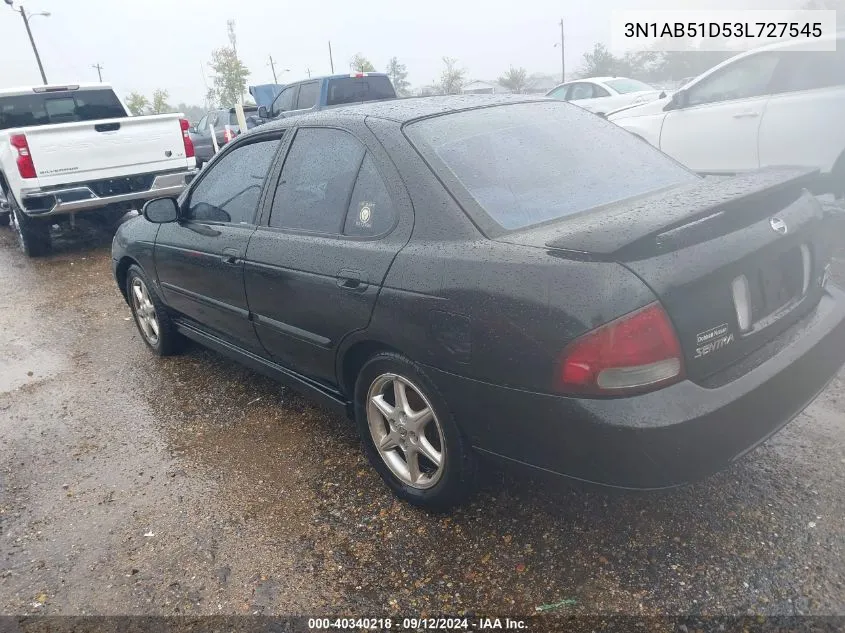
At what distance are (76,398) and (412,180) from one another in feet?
10.1

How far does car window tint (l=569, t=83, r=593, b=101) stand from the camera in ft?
43.1

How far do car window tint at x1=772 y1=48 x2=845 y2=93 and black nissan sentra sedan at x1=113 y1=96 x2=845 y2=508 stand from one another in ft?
11.8

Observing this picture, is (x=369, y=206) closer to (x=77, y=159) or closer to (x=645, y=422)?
(x=645, y=422)

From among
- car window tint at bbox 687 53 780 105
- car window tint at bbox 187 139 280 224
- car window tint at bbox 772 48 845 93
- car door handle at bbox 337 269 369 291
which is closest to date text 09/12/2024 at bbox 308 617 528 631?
car door handle at bbox 337 269 369 291

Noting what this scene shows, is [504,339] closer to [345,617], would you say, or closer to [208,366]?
[345,617]

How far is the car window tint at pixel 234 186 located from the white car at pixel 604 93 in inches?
371

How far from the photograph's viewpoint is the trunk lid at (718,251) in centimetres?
202

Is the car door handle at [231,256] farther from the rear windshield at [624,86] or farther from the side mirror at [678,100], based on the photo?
the rear windshield at [624,86]

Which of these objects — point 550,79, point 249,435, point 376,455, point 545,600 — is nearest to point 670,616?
point 545,600

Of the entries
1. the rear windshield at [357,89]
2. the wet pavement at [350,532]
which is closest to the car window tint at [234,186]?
the wet pavement at [350,532]

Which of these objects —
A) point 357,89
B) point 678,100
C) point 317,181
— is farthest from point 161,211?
point 357,89

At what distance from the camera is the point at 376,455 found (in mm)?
2977

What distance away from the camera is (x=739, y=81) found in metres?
6.41

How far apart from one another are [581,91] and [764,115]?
774 cm
